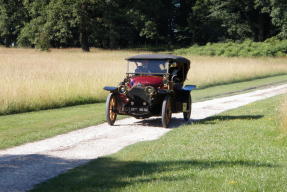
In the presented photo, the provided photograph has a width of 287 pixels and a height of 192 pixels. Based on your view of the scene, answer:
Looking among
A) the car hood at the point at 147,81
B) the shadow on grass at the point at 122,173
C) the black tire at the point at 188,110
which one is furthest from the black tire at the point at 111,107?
the shadow on grass at the point at 122,173

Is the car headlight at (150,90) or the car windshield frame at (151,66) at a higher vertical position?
the car windshield frame at (151,66)

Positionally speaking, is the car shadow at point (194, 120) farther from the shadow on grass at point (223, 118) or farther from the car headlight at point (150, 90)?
the car headlight at point (150, 90)

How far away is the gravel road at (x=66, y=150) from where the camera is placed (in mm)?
7984

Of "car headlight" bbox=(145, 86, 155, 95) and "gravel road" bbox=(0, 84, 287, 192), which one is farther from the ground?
"car headlight" bbox=(145, 86, 155, 95)

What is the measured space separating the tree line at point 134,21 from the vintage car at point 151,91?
Result: 39.3m

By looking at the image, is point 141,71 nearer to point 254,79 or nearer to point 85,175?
point 85,175

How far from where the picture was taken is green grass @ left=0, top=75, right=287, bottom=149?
11797 mm

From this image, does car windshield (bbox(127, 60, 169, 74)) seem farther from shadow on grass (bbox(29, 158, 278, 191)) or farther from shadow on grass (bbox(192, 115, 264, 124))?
shadow on grass (bbox(29, 158, 278, 191))

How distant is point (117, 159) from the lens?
9.26m

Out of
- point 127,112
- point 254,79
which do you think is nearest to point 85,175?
point 127,112

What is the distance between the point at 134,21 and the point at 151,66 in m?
48.4

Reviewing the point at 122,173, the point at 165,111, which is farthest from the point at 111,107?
the point at 122,173

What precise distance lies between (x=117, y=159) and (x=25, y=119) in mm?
6378

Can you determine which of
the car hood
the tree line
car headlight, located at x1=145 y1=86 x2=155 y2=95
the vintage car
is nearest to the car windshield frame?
the vintage car
